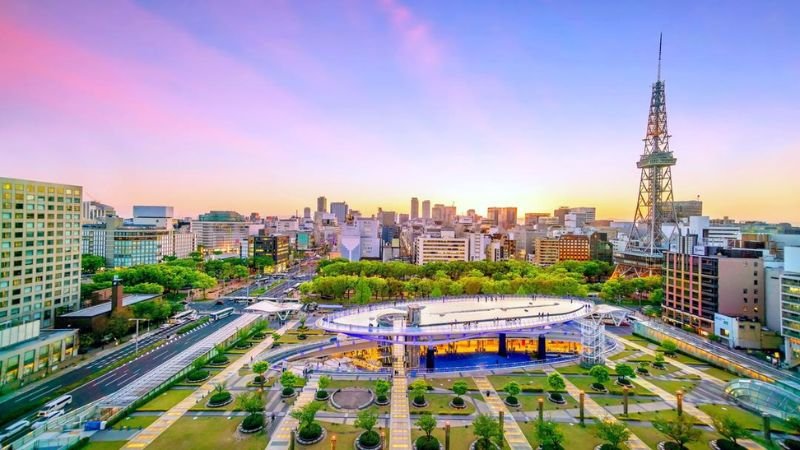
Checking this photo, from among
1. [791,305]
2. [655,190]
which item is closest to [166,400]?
[791,305]

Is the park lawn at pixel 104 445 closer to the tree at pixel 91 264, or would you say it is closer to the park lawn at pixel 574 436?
the park lawn at pixel 574 436

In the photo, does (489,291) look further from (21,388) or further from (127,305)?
(21,388)

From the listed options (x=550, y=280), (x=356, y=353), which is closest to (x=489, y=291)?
(x=550, y=280)

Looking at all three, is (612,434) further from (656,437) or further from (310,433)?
(310,433)

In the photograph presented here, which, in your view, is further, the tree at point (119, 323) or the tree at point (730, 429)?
the tree at point (119, 323)

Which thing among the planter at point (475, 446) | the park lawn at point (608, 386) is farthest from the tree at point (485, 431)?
the park lawn at point (608, 386)

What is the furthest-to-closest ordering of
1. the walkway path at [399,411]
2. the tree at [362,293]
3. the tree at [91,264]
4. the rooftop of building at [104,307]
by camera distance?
the tree at [91,264], the tree at [362,293], the rooftop of building at [104,307], the walkway path at [399,411]
